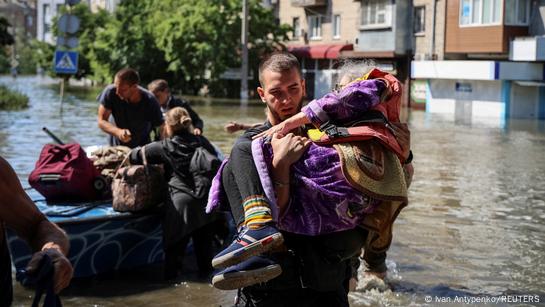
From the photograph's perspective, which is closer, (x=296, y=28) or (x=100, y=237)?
(x=100, y=237)

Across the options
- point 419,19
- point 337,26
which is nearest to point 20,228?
point 419,19

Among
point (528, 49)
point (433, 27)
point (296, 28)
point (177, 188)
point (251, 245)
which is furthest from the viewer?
point (296, 28)

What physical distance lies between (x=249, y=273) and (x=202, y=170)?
4.21 meters

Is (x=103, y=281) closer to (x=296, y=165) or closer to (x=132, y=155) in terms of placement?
(x=132, y=155)

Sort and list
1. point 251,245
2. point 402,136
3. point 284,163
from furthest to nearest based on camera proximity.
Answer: point 402,136
point 284,163
point 251,245

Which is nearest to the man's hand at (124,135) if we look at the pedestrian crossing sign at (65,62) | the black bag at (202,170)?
the black bag at (202,170)

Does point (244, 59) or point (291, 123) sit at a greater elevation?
point (244, 59)

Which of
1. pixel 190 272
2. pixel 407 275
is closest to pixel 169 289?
pixel 190 272

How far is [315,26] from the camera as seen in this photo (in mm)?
49938

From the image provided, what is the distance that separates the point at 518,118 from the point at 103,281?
2854 centimetres

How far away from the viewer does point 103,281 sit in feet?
25.3

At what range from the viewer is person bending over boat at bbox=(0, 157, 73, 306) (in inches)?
117

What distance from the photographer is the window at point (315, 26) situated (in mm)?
49225

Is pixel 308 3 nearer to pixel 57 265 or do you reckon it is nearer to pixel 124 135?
pixel 124 135
